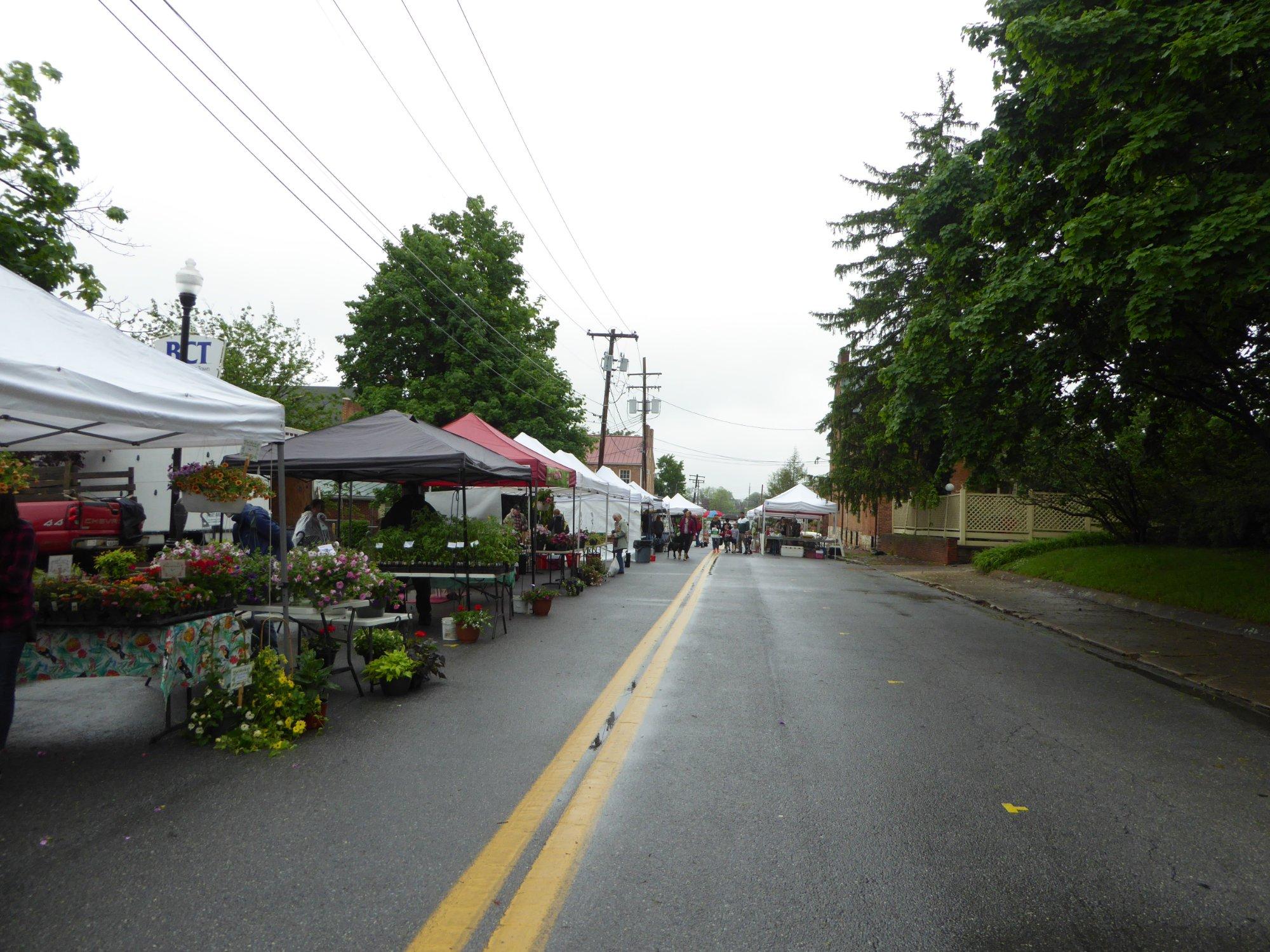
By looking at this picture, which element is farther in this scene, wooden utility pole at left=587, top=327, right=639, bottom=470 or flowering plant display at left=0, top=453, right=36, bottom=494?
wooden utility pole at left=587, top=327, right=639, bottom=470

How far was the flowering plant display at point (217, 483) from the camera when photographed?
6.68 m

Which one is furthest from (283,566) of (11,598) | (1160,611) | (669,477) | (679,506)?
(669,477)

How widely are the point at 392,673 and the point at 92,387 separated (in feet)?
10.1

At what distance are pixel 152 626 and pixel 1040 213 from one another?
36.7 ft

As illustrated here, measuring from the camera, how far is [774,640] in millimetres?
10633

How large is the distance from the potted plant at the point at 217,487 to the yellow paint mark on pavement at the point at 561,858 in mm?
3385

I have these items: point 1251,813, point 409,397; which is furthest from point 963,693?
point 409,397

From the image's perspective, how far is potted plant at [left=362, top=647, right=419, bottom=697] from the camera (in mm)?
6855

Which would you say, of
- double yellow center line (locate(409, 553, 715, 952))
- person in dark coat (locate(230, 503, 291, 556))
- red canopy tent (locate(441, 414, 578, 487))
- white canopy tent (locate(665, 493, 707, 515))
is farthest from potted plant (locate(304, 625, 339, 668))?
white canopy tent (locate(665, 493, 707, 515))

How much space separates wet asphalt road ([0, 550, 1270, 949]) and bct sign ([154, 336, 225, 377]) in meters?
4.45

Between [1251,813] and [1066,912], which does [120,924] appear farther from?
[1251,813]

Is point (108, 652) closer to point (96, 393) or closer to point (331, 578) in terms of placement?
point (96, 393)

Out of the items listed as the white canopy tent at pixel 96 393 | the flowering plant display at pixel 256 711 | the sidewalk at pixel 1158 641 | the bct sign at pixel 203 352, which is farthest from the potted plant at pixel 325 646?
the sidewalk at pixel 1158 641

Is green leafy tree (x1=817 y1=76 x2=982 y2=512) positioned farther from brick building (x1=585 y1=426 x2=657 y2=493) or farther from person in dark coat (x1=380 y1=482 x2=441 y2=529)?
brick building (x1=585 y1=426 x2=657 y2=493)
